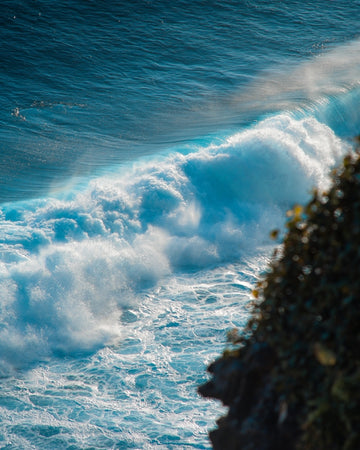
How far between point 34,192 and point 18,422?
25.3 ft

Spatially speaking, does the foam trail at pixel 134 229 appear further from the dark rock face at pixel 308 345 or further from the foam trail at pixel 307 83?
the dark rock face at pixel 308 345

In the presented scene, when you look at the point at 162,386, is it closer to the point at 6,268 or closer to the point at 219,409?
the point at 219,409

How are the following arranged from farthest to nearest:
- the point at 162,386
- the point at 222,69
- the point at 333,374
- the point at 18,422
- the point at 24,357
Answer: the point at 222,69
the point at 24,357
the point at 162,386
the point at 18,422
the point at 333,374

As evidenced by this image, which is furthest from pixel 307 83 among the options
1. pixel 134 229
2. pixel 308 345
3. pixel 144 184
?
pixel 308 345

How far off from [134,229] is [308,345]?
10345mm

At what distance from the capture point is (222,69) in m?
22.4

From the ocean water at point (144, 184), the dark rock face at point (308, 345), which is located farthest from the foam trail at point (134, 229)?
the dark rock face at point (308, 345)

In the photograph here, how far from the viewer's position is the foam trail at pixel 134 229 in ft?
33.3

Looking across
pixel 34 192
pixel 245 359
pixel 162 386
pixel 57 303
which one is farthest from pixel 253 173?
pixel 245 359

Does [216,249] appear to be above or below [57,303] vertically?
above

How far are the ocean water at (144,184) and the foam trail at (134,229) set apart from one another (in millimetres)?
43

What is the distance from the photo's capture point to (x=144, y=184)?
14117 mm

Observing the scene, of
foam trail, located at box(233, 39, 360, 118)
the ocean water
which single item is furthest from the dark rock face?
foam trail, located at box(233, 39, 360, 118)

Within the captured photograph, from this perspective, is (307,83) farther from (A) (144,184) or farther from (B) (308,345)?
(B) (308,345)
